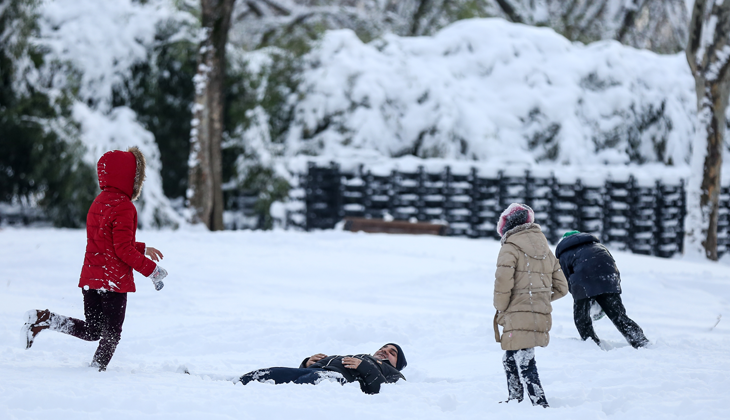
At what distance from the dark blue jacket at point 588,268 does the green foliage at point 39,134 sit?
11.4 metres

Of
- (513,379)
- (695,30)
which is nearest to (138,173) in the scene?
(513,379)

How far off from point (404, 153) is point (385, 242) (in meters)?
6.42

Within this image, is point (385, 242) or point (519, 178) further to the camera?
point (519, 178)

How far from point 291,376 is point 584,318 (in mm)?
2533

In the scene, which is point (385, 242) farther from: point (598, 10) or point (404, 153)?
point (598, 10)


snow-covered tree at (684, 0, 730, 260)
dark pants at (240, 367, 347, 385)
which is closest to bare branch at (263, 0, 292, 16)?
snow-covered tree at (684, 0, 730, 260)

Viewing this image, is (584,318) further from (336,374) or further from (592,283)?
(336,374)

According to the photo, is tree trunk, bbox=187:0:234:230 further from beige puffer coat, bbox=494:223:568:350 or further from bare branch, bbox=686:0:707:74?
beige puffer coat, bbox=494:223:568:350

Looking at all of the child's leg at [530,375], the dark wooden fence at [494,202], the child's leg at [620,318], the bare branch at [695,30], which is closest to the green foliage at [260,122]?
the dark wooden fence at [494,202]

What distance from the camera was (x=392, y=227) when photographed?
1238cm

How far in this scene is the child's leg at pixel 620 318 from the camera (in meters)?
5.07

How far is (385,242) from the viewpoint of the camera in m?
10.4

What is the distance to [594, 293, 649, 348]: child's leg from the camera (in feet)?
16.6

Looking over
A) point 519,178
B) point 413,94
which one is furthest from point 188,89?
point 519,178
